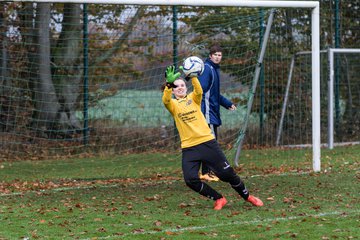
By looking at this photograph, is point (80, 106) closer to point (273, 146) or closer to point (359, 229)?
point (273, 146)

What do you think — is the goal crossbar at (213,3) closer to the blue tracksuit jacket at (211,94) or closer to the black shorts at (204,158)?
the blue tracksuit jacket at (211,94)

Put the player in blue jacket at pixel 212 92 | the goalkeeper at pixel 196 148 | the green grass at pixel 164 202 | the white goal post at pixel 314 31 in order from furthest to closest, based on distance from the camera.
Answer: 1. the white goal post at pixel 314 31
2. the player in blue jacket at pixel 212 92
3. the goalkeeper at pixel 196 148
4. the green grass at pixel 164 202

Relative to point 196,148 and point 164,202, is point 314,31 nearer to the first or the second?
point 196,148

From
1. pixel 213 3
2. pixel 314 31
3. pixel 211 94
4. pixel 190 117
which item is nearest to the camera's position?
pixel 190 117

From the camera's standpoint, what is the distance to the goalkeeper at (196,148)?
30.7ft

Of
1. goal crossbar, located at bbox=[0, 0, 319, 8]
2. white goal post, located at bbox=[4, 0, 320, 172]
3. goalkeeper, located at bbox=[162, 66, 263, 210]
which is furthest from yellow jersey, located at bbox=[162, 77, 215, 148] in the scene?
white goal post, located at bbox=[4, 0, 320, 172]

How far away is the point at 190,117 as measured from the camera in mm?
9562

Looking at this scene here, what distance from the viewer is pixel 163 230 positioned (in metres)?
8.12

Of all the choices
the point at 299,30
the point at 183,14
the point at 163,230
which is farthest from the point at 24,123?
the point at 163,230

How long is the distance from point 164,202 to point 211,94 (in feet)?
7.36

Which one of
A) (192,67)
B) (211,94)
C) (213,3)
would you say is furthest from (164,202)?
(213,3)

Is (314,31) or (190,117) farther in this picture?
(314,31)

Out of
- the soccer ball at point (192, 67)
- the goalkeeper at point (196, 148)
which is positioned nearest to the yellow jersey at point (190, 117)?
the goalkeeper at point (196, 148)

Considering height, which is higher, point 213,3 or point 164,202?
point 213,3
